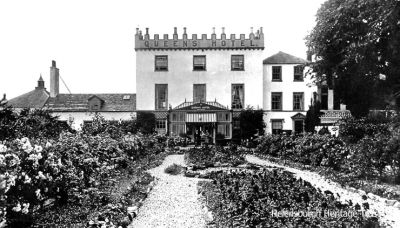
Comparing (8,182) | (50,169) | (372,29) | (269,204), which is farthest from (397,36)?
(8,182)

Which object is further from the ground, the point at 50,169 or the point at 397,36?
the point at 397,36

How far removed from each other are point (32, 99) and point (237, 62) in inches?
781

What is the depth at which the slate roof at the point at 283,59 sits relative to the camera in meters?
40.6

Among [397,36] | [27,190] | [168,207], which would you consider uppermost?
[397,36]

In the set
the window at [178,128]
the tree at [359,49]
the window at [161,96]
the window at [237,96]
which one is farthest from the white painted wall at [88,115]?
the tree at [359,49]

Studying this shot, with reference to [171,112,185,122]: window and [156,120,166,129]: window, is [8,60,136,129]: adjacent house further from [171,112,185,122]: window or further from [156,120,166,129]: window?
[171,112,185,122]: window

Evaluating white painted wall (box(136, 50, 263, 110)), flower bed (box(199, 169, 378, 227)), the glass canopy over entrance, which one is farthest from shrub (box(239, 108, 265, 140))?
flower bed (box(199, 169, 378, 227))

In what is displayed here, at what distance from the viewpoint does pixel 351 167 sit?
13.4 meters

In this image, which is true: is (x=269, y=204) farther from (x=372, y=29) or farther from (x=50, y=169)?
(x=372, y=29)

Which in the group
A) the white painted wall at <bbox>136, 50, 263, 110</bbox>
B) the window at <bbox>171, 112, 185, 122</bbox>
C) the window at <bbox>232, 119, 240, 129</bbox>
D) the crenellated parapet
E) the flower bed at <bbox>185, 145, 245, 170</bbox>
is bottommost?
the flower bed at <bbox>185, 145, 245, 170</bbox>

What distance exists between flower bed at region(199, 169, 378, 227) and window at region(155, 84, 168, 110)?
99.5 feet

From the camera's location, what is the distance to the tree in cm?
2247

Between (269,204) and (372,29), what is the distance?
17.6 m

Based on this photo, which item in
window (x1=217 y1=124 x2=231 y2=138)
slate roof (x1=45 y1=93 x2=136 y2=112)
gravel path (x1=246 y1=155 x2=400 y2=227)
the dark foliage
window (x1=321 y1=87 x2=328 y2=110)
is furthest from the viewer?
slate roof (x1=45 y1=93 x2=136 y2=112)
